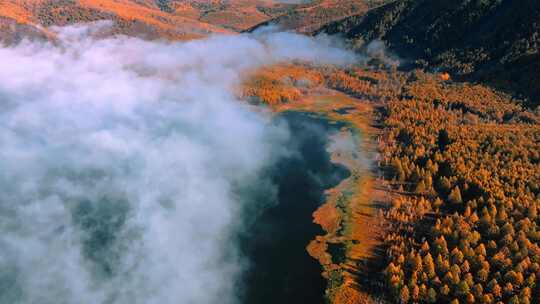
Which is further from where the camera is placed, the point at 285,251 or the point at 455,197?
the point at 455,197

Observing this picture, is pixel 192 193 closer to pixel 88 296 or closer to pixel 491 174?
pixel 88 296

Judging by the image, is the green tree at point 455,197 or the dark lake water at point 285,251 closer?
the dark lake water at point 285,251

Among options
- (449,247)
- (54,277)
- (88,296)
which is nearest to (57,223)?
(54,277)

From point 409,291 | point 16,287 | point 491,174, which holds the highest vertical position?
point 491,174

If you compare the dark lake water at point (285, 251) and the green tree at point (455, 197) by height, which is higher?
the green tree at point (455, 197)

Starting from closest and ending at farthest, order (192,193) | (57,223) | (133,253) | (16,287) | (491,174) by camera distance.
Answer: (16,287), (133,253), (57,223), (491,174), (192,193)

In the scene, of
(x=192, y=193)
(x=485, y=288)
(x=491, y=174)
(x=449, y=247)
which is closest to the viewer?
(x=485, y=288)

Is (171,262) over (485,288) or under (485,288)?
under

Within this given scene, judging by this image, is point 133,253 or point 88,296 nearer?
point 88,296

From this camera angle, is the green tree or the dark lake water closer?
the dark lake water

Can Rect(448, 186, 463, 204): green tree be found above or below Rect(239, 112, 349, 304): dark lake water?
above

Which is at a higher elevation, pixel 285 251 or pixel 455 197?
pixel 455 197
